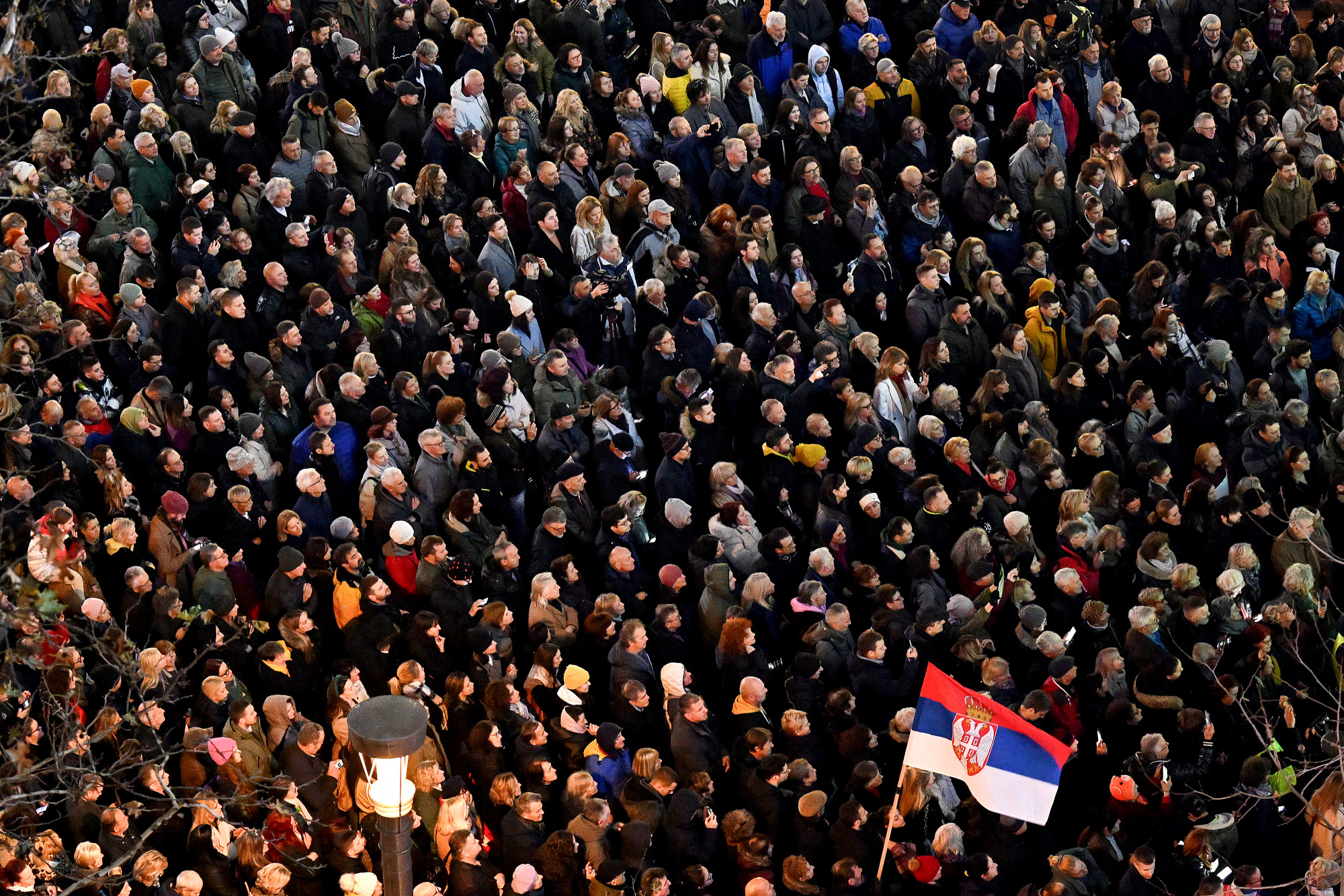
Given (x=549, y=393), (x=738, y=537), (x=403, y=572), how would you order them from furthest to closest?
(x=549, y=393)
(x=738, y=537)
(x=403, y=572)

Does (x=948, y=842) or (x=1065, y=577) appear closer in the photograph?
(x=948, y=842)

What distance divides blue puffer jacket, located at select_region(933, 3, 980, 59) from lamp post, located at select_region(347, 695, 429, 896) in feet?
36.6

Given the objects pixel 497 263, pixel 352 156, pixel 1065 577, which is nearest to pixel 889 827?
pixel 1065 577

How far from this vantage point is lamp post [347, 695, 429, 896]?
385 inches

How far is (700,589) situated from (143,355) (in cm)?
444

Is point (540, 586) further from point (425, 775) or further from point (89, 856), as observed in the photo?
point (89, 856)

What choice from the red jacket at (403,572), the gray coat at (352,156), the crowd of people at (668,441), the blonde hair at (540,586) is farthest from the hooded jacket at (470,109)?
the blonde hair at (540,586)

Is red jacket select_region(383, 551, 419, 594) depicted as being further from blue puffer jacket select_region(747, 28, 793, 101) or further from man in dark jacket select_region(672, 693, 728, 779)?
blue puffer jacket select_region(747, 28, 793, 101)

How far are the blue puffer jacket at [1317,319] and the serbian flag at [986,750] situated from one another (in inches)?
240

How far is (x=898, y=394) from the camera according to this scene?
1609 cm

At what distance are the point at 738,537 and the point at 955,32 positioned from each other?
674 centimetres

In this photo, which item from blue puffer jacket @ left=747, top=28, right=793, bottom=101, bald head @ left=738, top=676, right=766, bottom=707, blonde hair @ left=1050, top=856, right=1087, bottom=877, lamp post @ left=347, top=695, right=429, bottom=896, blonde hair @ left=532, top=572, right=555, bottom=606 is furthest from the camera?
blue puffer jacket @ left=747, top=28, right=793, bottom=101

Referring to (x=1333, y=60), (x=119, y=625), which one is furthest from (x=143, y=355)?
(x=1333, y=60)

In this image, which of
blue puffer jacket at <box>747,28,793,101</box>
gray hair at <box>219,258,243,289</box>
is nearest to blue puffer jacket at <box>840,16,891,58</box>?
blue puffer jacket at <box>747,28,793,101</box>
